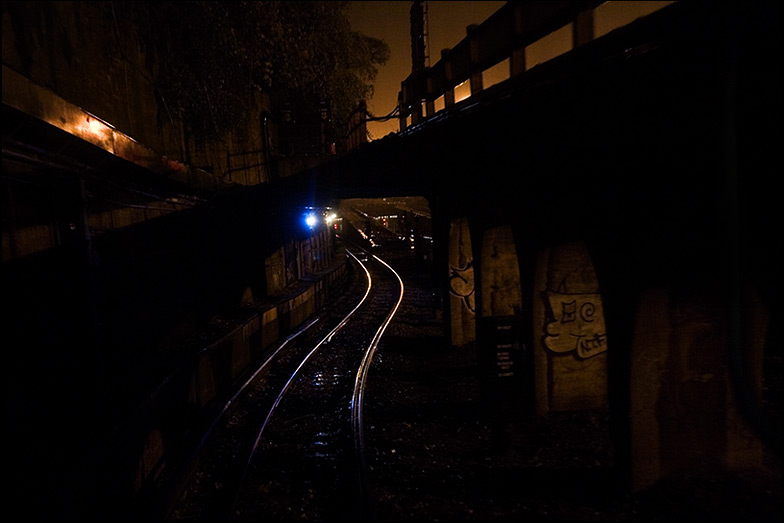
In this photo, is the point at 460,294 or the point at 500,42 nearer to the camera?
the point at 500,42

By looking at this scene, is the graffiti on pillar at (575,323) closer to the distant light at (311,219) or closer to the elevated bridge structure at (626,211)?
the elevated bridge structure at (626,211)

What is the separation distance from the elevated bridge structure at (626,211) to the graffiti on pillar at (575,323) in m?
0.02

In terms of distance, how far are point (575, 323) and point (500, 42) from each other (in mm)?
4624

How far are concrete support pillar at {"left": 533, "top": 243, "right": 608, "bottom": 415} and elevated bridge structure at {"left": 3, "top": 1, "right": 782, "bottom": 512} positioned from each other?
0.09 feet

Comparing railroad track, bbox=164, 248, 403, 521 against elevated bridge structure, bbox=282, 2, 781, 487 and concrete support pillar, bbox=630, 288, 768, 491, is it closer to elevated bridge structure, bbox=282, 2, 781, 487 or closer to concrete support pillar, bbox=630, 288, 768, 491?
elevated bridge structure, bbox=282, 2, 781, 487

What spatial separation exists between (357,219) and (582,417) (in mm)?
57666

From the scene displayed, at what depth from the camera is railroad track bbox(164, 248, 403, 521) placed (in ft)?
16.4

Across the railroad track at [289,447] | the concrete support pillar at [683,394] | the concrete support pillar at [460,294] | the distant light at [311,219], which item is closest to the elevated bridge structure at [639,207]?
the concrete support pillar at [683,394]

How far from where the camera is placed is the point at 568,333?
20.9 feet

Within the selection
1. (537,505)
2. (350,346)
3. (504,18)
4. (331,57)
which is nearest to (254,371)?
(350,346)

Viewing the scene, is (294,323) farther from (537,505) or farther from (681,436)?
(681,436)

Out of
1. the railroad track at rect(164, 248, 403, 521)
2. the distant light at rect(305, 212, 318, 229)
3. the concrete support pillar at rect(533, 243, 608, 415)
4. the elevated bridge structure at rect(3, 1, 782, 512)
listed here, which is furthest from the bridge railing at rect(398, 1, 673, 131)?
the distant light at rect(305, 212, 318, 229)

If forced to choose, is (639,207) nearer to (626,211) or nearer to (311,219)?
(626,211)

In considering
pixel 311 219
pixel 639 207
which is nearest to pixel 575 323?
pixel 639 207
